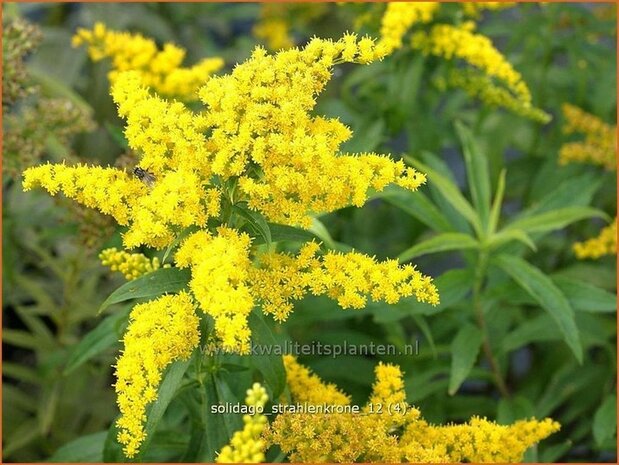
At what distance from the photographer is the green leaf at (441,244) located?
2145mm

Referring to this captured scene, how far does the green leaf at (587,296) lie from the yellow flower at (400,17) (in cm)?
80

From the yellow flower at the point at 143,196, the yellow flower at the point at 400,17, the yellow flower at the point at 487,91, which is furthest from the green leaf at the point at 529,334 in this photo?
the yellow flower at the point at 143,196

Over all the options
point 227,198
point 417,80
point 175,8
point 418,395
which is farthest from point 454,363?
point 175,8

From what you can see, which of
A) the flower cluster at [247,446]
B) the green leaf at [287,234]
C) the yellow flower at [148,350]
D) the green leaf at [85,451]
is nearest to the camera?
the flower cluster at [247,446]

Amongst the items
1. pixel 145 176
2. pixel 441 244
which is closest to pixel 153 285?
pixel 145 176

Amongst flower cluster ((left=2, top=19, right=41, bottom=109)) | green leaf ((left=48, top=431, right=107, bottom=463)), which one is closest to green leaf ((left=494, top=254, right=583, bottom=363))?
green leaf ((left=48, top=431, right=107, bottom=463))

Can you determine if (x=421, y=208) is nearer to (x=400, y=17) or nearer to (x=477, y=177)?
(x=477, y=177)

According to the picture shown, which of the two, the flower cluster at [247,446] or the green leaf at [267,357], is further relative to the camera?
the green leaf at [267,357]

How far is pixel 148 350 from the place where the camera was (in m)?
1.59

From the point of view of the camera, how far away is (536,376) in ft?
9.98

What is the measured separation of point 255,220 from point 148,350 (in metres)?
0.30

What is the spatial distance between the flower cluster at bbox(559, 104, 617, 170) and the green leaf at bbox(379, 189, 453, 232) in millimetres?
767

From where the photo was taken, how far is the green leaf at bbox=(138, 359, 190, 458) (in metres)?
1.65

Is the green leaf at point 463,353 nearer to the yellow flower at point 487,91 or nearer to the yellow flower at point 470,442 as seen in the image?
the yellow flower at point 470,442
